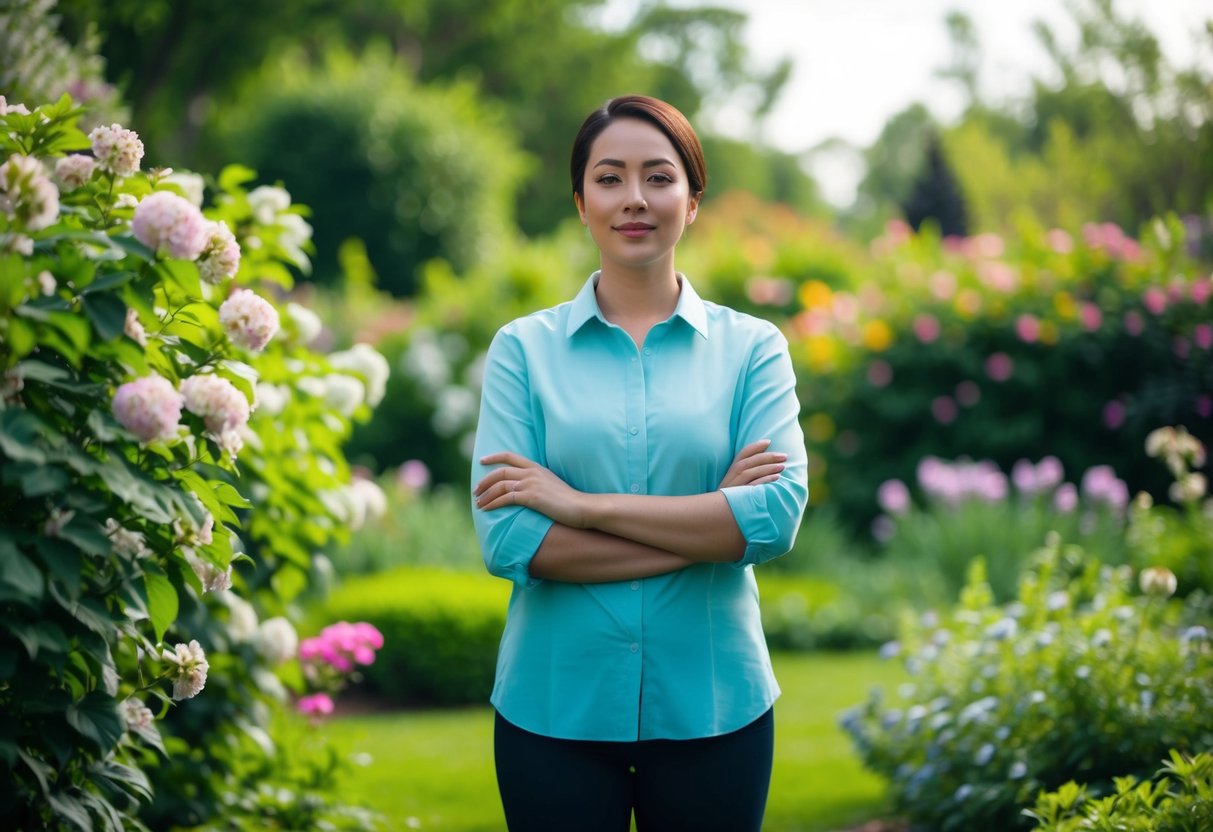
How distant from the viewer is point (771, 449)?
2336 mm

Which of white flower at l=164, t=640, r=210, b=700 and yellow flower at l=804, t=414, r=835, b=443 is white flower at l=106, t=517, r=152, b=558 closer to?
white flower at l=164, t=640, r=210, b=700

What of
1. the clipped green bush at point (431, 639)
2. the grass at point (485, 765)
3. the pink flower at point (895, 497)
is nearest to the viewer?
the grass at point (485, 765)

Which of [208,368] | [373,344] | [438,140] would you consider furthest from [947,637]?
[438,140]

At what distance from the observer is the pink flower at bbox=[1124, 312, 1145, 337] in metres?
8.54

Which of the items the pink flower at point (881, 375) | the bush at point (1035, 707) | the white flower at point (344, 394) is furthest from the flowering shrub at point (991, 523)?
the white flower at point (344, 394)

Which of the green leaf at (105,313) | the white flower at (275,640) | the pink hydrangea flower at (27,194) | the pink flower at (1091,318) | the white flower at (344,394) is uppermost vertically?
the pink hydrangea flower at (27,194)

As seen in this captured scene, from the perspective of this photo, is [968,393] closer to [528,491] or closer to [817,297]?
[817,297]

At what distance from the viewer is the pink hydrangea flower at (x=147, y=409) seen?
78.9 inches

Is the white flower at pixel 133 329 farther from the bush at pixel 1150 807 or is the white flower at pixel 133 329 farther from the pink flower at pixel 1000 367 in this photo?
the pink flower at pixel 1000 367

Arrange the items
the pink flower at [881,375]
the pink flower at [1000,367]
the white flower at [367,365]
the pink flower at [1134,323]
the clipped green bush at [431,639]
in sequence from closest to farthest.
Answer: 1. the white flower at [367,365]
2. the clipped green bush at [431,639]
3. the pink flower at [1134,323]
4. the pink flower at [1000,367]
5. the pink flower at [881,375]

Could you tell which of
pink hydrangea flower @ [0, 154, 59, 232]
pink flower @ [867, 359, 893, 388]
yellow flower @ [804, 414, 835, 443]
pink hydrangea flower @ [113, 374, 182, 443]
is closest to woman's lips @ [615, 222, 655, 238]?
pink hydrangea flower @ [113, 374, 182, 443]

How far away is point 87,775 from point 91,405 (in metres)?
0.77

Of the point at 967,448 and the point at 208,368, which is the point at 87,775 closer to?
the point at 208,368

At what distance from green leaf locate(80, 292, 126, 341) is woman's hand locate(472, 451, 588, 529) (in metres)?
0.70
